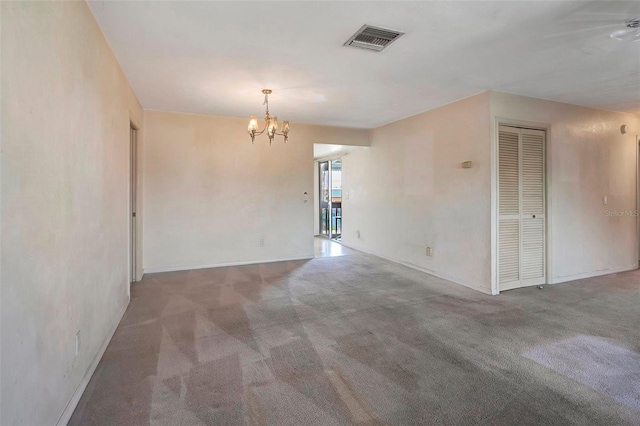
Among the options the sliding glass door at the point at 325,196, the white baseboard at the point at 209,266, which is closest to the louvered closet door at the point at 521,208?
the white baseboard at the point at 209,266

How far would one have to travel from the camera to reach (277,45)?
267cm

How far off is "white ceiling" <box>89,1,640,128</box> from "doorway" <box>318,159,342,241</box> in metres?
4.35

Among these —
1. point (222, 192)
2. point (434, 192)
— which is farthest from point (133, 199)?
point (434, 192)

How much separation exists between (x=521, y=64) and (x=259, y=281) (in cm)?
399

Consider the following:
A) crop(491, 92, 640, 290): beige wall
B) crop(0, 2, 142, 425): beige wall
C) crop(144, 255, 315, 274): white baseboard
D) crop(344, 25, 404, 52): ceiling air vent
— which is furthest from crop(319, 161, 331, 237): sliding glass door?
crop(0, 2, 142, 425): beige wall

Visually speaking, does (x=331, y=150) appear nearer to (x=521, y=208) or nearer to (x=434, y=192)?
(x=434, y=192)

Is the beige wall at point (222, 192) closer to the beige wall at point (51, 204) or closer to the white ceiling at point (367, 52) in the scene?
the white ceiling at point (367, 52)

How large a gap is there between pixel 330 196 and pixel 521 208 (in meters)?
5.22

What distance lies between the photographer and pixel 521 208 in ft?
13.6

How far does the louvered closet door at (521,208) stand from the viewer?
401cm

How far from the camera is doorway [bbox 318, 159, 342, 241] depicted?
8.77 metres

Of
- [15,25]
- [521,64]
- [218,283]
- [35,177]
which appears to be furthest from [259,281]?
[521,64]

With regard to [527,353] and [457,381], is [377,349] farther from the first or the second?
[527,353]

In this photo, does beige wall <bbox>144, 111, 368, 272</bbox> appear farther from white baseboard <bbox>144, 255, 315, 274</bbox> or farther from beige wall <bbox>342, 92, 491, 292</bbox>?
beige wall <bbox>342, 92, 491, 292</bbox>
